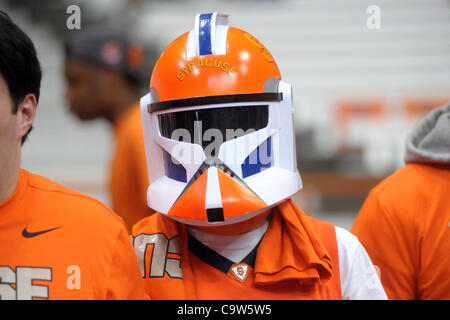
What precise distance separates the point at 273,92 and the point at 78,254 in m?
0.64

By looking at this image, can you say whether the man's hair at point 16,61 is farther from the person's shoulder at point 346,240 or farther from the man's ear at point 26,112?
the person's shoulder at point 346,240

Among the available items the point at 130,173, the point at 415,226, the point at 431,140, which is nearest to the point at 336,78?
the point at 130,173

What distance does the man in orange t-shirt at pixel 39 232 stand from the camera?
1.19m

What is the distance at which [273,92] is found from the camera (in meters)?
1.45

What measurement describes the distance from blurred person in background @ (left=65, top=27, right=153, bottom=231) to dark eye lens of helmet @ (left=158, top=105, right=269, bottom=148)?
3.29 feet

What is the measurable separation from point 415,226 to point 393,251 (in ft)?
0.32

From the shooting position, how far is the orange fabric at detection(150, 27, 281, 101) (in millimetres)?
1395

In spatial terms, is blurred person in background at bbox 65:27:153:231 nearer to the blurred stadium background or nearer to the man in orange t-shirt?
the man in orange t-shirt

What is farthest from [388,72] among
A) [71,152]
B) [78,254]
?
[78,254]

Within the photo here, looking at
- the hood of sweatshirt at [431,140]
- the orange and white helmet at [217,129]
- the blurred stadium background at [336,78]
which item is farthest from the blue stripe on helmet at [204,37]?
the blurred stadium background at [336,78]

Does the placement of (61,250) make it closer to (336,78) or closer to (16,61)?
(16,61)

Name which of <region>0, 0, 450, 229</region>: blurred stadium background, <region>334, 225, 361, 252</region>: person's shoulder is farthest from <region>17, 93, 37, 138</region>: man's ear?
<region>0, 0, 450, 229</region>: blurred stadium background

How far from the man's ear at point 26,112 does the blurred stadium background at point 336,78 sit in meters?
3.64
